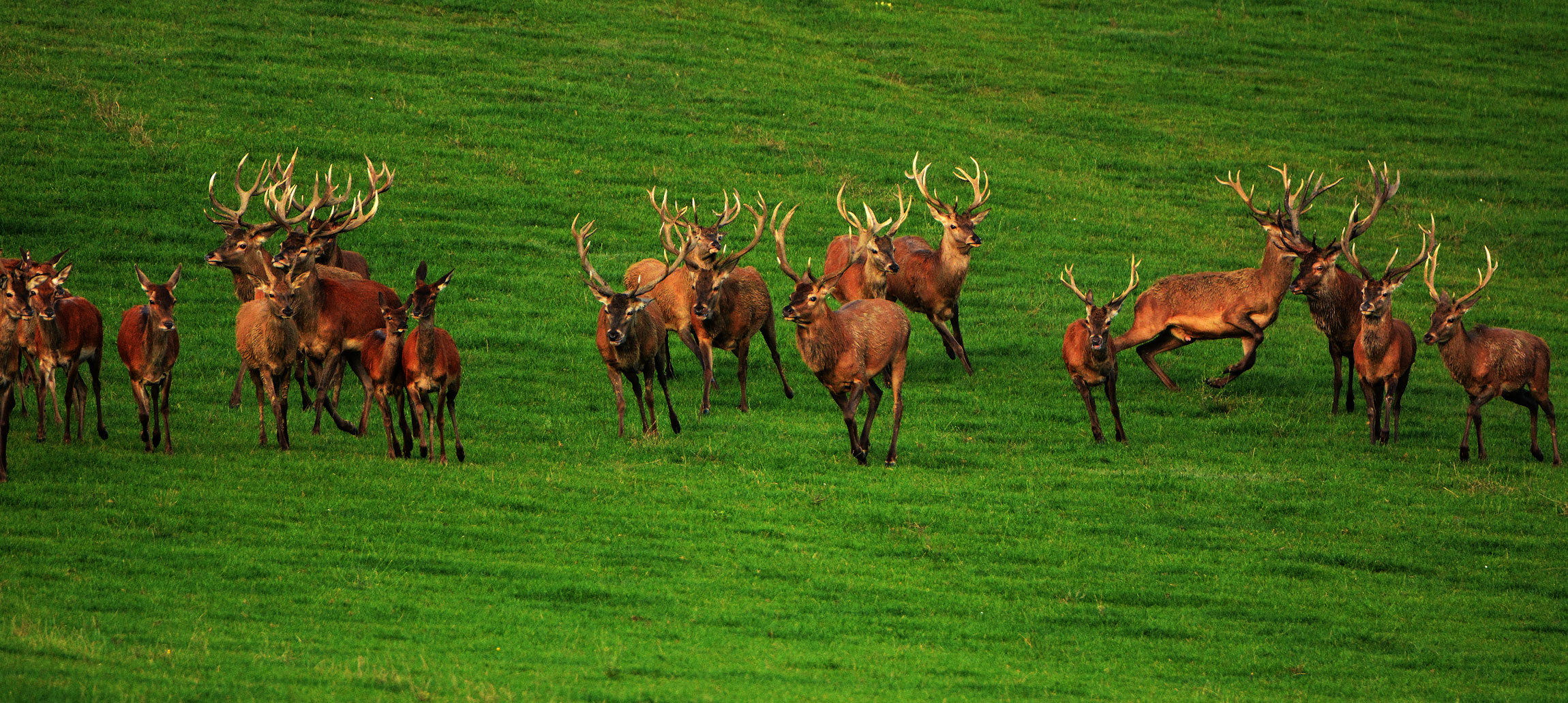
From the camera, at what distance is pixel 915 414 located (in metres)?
17.8

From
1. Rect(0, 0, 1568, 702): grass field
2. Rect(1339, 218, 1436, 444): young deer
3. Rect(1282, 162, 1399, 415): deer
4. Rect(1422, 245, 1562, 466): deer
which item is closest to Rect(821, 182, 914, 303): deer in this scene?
Rect(0, 0, 1568, 702): grass field

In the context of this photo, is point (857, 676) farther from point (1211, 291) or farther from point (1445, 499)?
point (1211, 291)

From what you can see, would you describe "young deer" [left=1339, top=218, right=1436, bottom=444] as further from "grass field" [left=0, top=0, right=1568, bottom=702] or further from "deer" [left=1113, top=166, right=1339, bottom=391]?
"deer" [left=1113, top=166, right=1339, bottom=391]

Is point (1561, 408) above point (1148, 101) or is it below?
below

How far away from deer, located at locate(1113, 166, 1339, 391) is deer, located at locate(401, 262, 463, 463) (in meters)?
9.29

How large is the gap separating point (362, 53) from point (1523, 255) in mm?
24464

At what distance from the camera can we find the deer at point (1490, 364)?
53.2 feet

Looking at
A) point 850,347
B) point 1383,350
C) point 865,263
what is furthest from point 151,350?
point 1383,350

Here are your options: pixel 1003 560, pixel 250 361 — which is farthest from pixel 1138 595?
pixel 250 361

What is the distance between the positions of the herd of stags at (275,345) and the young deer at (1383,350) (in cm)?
1065

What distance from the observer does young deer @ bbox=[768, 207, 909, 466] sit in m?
14.8

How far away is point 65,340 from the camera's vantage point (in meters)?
14.1

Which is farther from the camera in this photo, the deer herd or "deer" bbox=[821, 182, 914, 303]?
"deer" bbox=[821, 182, 914, 303]

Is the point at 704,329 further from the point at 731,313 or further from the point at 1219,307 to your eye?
the point at 1219,307
